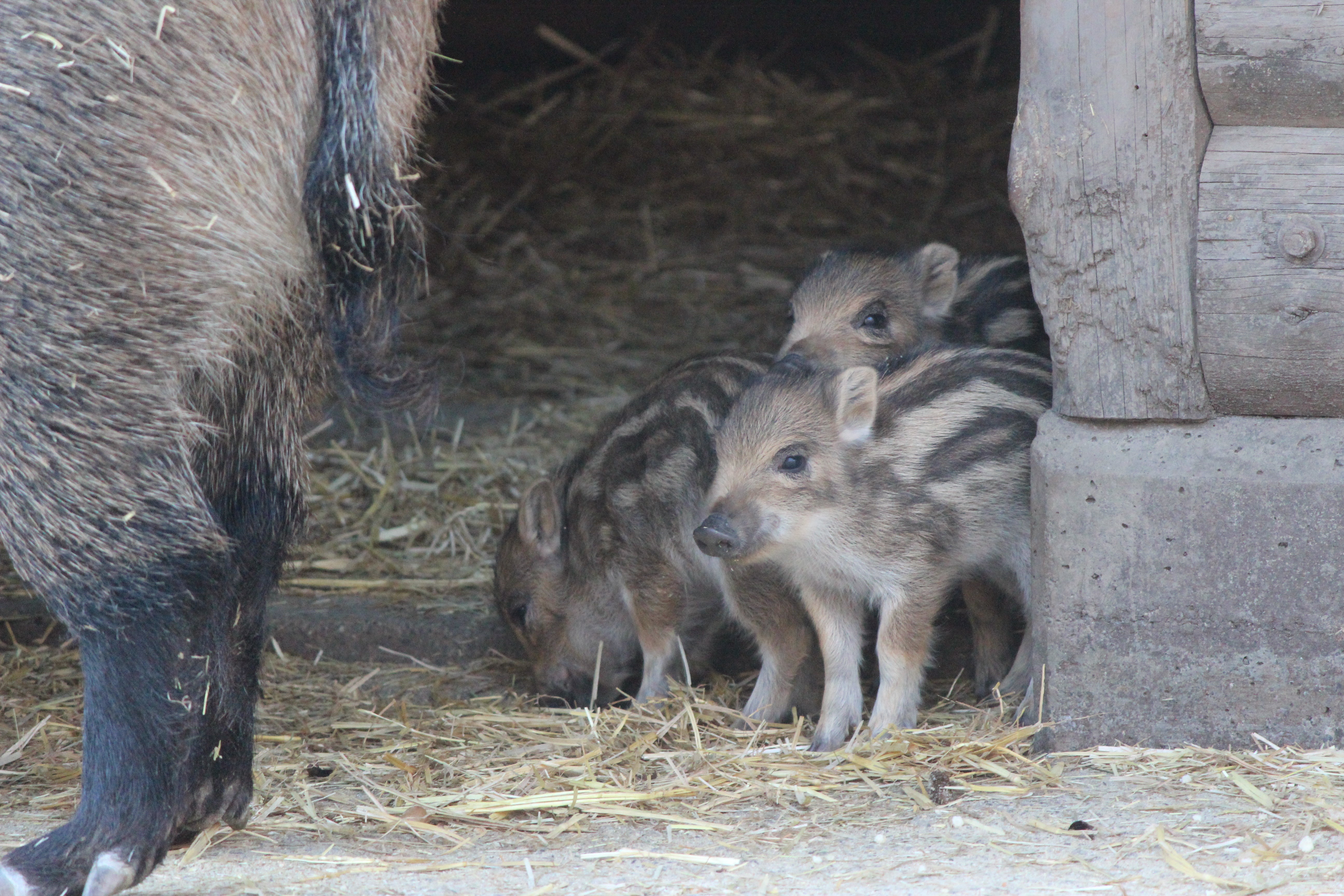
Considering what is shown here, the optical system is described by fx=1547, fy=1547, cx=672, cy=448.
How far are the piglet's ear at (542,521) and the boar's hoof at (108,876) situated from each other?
172cm

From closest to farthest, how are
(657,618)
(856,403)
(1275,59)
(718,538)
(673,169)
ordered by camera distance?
(1275,59)
(718,538)
(856,403)
(657,618)
(673,169)

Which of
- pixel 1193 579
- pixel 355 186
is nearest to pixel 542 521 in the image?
pixel 355 186

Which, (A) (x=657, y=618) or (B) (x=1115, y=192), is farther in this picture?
(A) (x=657, y=618)

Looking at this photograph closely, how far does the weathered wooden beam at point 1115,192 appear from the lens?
2.78m

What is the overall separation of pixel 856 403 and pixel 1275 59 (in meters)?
1.04

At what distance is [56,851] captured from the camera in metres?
2.59

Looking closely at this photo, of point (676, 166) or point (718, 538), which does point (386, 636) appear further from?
point (676, 166)

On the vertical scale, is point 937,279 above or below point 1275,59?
below

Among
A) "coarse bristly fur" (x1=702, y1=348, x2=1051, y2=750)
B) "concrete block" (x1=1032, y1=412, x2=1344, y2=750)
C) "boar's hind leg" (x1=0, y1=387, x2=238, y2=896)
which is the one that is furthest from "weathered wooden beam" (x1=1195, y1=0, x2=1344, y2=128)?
"boar's hind leg" (x1=0, y1=387, x2=238, y2=896)

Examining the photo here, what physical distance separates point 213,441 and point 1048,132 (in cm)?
165

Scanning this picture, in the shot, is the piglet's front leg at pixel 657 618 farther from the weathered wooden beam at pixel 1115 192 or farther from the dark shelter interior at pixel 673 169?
the dark shelter interior at pixel 673 169

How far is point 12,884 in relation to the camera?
8.38 feet

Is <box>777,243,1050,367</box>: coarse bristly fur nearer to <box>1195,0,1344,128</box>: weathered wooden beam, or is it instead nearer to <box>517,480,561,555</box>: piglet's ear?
<box>517,480,561,555</box>: piglet's ear

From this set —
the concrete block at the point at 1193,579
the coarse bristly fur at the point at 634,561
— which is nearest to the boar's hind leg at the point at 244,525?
the coarse bristly fur at the point at 634,561
